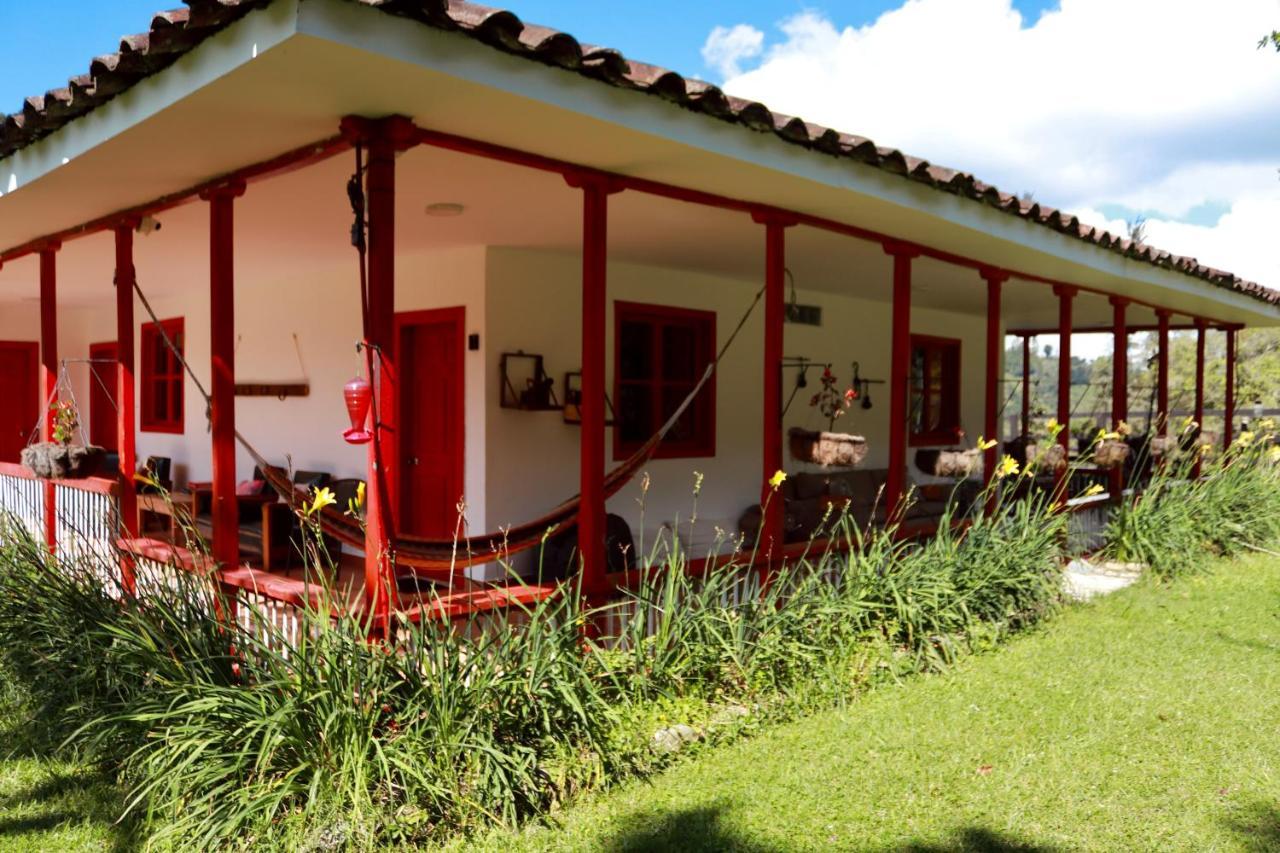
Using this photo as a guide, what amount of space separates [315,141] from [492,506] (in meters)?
3.17

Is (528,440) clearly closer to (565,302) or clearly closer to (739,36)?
(565,302)

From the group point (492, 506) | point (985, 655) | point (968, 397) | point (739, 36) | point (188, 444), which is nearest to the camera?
point (985, 655)

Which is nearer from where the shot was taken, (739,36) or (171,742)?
(171,742)

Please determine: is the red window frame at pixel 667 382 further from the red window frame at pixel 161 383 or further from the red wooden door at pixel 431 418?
the red window frame at pixel 161 383

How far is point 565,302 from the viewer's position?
22.4 feet

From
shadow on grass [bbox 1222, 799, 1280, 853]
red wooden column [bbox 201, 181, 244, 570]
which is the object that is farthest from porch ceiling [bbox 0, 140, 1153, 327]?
shadow on grass [bbox 1222, 799, 1280, 853]

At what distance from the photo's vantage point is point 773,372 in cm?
509

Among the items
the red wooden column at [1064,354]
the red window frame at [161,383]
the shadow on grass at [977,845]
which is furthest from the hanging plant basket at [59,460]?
the red wooden column at [1064,354]

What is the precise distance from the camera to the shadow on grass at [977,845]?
297 centimetres

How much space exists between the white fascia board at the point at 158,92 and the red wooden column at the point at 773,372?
274 cm

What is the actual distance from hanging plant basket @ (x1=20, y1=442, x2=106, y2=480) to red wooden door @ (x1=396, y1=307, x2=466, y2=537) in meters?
2.11

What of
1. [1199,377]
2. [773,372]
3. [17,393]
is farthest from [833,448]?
[17,393]

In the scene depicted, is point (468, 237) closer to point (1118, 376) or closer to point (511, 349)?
point (511, 349)

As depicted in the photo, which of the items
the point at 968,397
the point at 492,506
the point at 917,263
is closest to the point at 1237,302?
the point at 968,397
